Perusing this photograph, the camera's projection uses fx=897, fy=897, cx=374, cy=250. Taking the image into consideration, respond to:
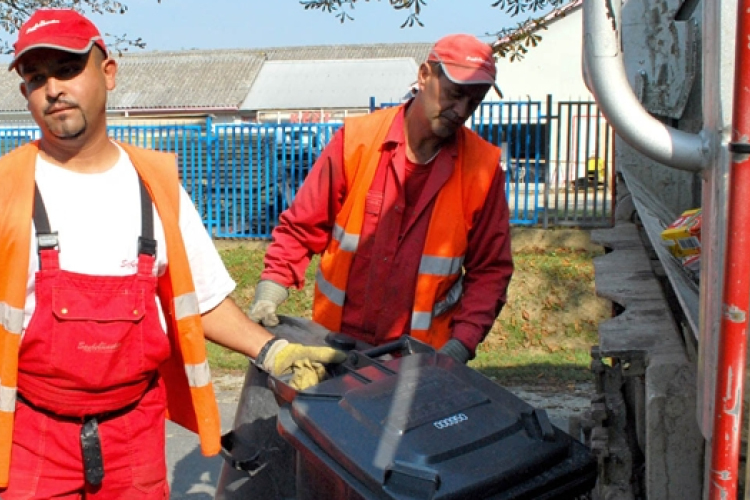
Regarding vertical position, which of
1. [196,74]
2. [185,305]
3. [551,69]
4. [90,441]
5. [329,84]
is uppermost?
[196,74]

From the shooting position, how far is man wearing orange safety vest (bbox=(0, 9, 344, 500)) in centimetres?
225

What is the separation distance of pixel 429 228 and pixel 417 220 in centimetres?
5

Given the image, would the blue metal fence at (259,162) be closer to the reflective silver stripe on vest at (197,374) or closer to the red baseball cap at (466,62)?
the red baseball cap at (466,62)

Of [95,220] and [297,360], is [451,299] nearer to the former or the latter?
[297,360]

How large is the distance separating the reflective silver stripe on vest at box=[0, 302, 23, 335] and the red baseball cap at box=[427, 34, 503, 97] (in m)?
1.59

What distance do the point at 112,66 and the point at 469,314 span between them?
1.46 metres

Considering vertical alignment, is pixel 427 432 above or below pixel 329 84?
below

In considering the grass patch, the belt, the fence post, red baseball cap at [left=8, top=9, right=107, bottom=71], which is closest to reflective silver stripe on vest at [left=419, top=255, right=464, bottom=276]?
the belt

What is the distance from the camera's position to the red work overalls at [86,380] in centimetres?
225

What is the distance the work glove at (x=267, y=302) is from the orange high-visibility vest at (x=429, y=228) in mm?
181

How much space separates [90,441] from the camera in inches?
92.4

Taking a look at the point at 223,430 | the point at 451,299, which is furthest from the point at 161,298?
the point at 223,430

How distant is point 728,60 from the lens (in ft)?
A: 4.42

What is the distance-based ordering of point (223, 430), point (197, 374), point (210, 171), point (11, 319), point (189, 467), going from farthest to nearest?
1. point (210, 171)
2. point (223, 430)
3. point (189, 467)
4. point (197, 374)
5. point (11, 319)
